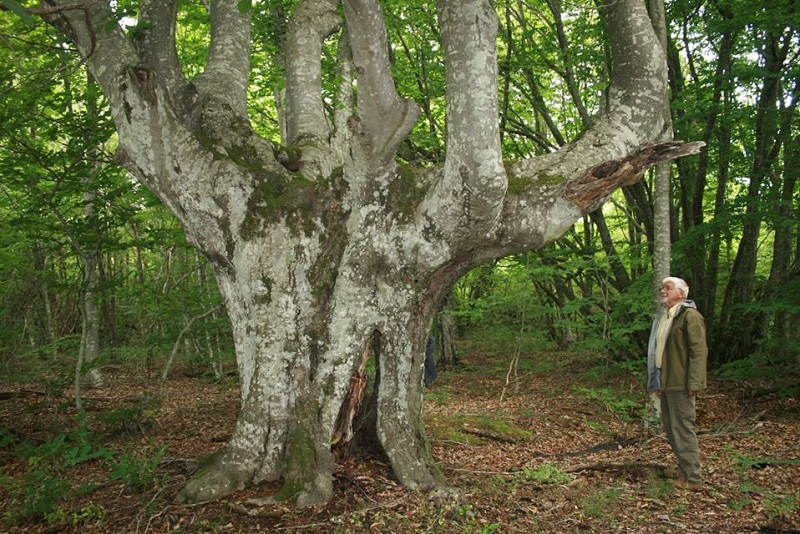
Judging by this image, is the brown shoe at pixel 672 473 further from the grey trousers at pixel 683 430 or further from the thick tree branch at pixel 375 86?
the thick tree branch at pixel 375 86

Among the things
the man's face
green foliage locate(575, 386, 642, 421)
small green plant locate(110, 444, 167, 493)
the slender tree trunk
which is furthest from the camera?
the slender tree trunk

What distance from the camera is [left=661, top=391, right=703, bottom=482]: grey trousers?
14.6 feet

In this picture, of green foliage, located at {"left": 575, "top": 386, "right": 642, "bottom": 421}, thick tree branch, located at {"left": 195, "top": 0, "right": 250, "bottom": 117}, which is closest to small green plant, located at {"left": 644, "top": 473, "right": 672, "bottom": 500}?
green foliage, located at {"left": 575, "top": 386, "right": 642, "bottom": 421}

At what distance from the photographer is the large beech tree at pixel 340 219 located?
153 inches

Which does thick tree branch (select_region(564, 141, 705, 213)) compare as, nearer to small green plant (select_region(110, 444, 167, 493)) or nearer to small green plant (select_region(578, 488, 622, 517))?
small green plant (select_region(578, 488, 622, 517))

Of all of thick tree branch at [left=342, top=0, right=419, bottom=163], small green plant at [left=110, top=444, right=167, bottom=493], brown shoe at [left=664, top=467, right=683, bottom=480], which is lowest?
brown shoe at [left=664, top=467, right=683, bottom=480]

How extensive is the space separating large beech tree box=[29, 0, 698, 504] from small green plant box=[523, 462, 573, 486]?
3.22 feet

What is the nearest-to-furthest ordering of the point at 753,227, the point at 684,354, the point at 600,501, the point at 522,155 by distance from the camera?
the point at 600,501, the point at 684,354, the point at 753,227, the point at 522,155

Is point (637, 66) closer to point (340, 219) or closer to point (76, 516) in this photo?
point (340, 219)

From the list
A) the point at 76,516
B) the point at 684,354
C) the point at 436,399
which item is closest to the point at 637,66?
the point at 684,354

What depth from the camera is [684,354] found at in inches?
184

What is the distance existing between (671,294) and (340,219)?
308 cm

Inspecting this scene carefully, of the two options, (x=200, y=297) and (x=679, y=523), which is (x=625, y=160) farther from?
(x=200, y=297)

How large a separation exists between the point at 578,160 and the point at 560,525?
2.69 metres
